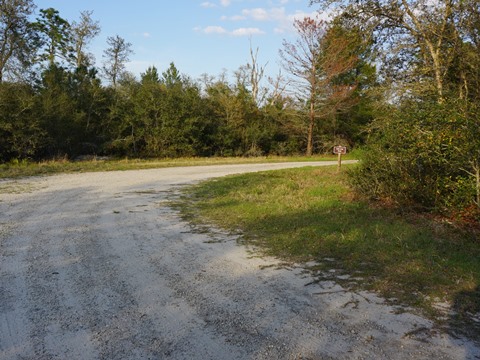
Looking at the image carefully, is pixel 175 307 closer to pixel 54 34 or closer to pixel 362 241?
pixel 362 241

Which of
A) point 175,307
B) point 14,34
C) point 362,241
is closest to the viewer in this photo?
point 175,307

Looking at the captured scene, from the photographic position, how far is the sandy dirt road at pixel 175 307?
308 centimetres

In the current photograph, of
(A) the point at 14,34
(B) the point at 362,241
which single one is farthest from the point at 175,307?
(A) the point at 14,34

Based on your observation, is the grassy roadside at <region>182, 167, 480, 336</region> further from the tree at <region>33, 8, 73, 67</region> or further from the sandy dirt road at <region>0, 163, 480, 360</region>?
the tree at <region>33, 8, 73, 67</region>

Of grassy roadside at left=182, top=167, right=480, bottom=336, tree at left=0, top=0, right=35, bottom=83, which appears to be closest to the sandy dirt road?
grassy roadside at left=182, top=167, right=480, bottom=336

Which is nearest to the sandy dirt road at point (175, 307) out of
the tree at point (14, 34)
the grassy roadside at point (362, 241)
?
the grassy roadside at point (362, 241)

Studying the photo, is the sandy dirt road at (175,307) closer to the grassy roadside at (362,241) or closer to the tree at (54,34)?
the grassy roadside at (362,241)

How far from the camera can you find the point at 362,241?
613 centimetres

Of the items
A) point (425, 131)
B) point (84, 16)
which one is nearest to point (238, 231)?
point (425, 131)

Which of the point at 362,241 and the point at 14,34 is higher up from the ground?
the point at 14,34

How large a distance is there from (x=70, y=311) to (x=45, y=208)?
549cm

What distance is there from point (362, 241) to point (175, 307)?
348 cm

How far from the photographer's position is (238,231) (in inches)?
273

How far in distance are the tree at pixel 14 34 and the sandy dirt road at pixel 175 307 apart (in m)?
23.3
